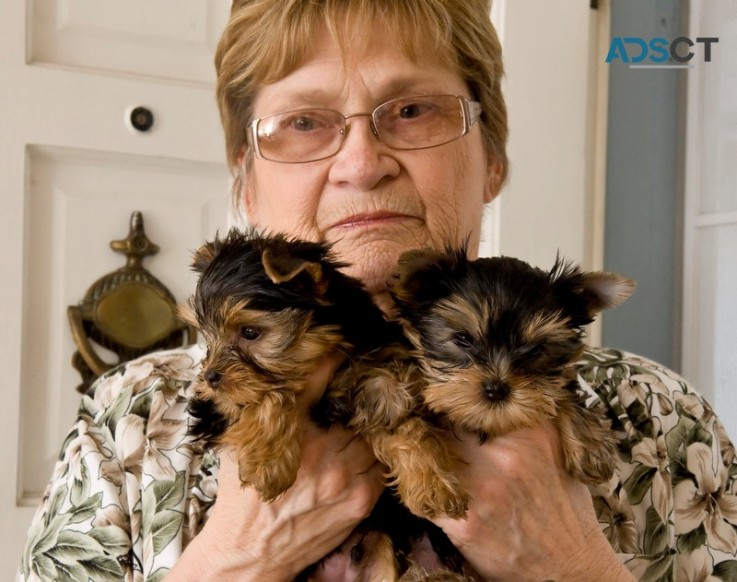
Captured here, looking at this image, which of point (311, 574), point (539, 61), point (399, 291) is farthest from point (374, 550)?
point (539, 61)

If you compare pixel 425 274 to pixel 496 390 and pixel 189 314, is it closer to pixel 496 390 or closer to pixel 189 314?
pixel 496 390

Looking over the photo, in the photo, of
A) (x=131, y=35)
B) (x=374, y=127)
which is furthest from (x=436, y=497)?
(x=131, y=35)

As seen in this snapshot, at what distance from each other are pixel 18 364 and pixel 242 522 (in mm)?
1485

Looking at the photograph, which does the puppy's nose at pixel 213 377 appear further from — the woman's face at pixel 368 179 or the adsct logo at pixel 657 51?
the adsct logo at pixel 657 51

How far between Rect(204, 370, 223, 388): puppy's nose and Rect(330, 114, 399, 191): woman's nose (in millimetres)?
627

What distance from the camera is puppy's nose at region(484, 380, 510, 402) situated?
4.33 ft

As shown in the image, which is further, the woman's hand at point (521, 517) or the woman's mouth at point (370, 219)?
the woman's mouth at point (370, 219)

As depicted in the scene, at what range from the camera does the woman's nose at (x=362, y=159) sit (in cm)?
176

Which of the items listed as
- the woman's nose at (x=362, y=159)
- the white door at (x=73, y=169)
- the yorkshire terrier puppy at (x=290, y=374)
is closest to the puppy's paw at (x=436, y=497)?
the yorkshire terrier puppy at (x=290, y=374)

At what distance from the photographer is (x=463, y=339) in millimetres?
1370

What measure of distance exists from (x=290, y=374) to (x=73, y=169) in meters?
1.70

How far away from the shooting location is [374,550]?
1476mm

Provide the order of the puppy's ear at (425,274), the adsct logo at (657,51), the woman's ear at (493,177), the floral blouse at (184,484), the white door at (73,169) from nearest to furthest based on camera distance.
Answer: the puppy's ear at (425,274), the floral blouse at (184,484), the woman's ear at (493,177), the white door at (73,169), the adsct logo at (657,51)

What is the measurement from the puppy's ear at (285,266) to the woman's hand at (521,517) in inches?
17.1
